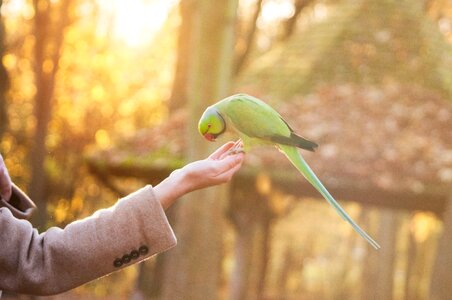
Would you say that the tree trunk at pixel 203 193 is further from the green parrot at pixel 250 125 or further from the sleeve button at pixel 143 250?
the sleeve button at pixel 143 250

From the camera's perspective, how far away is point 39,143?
13.3 m

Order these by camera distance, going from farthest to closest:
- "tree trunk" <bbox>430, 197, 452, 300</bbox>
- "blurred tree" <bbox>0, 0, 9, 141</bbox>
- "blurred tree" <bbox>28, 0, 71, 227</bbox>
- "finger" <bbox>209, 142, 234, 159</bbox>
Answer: "blurred tree" <bbox>28, 0, 71, 227</bbox> → "blurred tree" <bbox>0, 0, 9, 141</bbox> → "tree trunk" <bbox>430, 197, 452, 300</bbox> → "finger" <bbox>209, 142, 234, 159</bbox>

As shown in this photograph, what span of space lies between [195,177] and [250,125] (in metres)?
0.24

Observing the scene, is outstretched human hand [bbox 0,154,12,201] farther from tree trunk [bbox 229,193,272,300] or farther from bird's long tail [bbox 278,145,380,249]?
tree trunk [bbox 229,193,272,300]

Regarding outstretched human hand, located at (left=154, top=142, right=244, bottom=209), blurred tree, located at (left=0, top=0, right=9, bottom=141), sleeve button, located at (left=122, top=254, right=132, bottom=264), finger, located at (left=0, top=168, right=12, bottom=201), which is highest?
outstretched human hand, located at (left=154, top=142, right=244, bottom=209)

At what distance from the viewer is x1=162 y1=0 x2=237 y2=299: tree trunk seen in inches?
231

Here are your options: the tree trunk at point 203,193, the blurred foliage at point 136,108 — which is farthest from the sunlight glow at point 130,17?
the tree trunk at point 203,193

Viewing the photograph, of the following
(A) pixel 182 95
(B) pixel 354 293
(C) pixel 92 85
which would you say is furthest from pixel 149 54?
(A) pixel 182 95

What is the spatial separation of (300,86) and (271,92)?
32 cm

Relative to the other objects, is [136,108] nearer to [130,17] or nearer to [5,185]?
[130,17]

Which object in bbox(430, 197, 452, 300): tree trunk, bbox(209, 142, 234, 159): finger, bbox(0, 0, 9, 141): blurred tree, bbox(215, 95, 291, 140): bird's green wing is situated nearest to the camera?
bbox(209, 142, 234, 159): finger

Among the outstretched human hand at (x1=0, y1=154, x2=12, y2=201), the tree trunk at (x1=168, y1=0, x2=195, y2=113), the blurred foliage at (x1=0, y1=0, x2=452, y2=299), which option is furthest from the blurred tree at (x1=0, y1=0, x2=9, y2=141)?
the outstretched human hand at (x1=0, y1=154, x2=12, y2=201)

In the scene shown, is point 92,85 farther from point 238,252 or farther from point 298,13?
point 238,252

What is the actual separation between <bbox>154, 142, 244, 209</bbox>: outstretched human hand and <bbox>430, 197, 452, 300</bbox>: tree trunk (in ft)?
17.6
